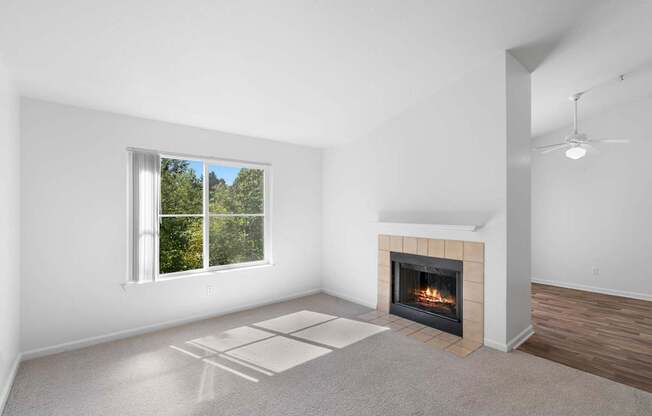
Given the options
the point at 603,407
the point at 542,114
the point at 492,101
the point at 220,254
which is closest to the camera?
the point at 603,407

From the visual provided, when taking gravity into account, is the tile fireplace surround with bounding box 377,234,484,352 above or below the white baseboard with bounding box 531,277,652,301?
above

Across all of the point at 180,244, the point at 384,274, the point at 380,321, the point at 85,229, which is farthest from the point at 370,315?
the point at 85,229

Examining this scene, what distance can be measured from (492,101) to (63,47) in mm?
3700

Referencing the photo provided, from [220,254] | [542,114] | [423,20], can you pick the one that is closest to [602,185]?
[542,114]

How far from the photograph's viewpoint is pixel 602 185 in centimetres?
510

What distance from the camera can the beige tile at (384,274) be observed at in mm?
4227

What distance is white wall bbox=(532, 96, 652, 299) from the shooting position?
4762 mm

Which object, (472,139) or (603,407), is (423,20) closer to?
(472,139)

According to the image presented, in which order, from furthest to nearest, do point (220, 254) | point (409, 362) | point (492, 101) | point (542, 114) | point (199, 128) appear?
1. point (542, 114)
2. point (220, 254)
3. point (199, 128)
4. point (492, 101)
5. point (409, 362)

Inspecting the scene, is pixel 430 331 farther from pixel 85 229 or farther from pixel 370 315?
pixel 85 229

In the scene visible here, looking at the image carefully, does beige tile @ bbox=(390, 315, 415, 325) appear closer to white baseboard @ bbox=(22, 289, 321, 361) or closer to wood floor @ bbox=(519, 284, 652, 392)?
wood floor @ bbox=(519, 284, 652, 392)

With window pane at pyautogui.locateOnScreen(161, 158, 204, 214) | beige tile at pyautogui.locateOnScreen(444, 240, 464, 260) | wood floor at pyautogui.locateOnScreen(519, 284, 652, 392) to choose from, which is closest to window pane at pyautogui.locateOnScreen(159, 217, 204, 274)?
window pane at pyautogui.locateOnScreen(161, 158, 204, 214)

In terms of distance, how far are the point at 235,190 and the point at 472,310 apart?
3293 millimetres

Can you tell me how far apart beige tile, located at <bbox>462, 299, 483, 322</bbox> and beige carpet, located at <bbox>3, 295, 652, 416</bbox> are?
0.33 m
